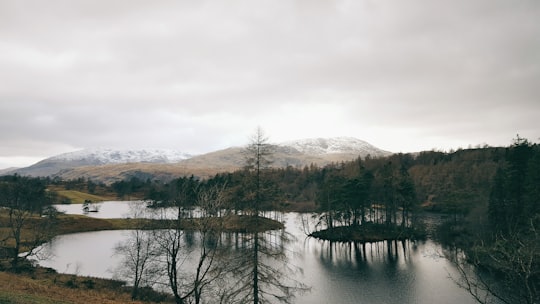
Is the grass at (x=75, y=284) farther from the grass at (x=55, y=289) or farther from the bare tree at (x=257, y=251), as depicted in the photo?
the bare tree at (x=257, y=251)

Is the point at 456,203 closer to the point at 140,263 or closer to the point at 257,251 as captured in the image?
the point at 257,251

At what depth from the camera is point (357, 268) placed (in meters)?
56.8

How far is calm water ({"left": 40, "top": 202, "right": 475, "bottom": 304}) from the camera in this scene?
42.8 m

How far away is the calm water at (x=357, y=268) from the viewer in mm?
42844

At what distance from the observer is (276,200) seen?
26.3m

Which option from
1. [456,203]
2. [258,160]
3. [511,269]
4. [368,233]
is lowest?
[368,233]

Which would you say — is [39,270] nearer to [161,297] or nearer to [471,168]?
[161,297]

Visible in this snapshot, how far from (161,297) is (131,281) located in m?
12.3

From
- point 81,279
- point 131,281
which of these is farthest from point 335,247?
point 81,279

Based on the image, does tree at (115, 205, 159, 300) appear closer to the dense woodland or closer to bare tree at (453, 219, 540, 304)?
the dense woodland

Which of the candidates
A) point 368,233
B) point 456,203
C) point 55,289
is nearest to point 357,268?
point 368,233

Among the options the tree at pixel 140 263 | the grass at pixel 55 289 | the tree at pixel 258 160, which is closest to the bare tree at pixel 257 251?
the tree at pixel 258 160

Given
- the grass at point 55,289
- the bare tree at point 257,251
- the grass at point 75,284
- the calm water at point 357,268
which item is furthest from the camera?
the calm water at point 357,268

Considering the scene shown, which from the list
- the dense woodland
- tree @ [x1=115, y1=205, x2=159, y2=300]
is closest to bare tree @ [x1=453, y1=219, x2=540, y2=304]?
the dense woodland
